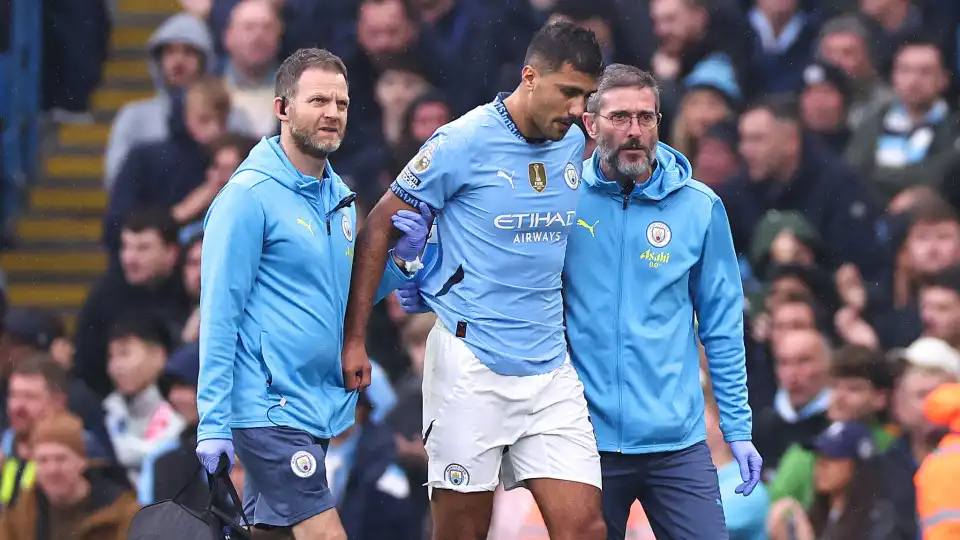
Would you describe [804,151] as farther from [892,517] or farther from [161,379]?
[161,379]

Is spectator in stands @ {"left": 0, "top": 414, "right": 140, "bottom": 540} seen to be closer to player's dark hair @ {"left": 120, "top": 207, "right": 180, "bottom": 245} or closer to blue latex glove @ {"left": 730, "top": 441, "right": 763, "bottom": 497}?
player's dark hair @ {"left": 120, "top": 207, "right": 180, "bottom": 245}

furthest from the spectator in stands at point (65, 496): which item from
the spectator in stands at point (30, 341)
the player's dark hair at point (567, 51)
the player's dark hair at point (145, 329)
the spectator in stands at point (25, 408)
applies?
the player's dark hair at point (567, 51)

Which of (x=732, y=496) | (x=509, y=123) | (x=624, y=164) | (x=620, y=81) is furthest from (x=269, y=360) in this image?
(x=732, y=496)

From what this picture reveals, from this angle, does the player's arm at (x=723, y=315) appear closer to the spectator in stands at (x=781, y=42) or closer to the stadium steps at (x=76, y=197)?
the spectator in stands at (x=781, y=42)

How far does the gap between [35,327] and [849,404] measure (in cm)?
446

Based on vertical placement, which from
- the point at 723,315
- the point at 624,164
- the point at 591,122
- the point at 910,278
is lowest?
the point at 910,278

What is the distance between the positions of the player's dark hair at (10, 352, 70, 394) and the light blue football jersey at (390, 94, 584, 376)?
13.9 feet

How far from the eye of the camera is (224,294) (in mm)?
5660

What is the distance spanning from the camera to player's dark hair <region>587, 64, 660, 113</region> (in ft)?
19.8

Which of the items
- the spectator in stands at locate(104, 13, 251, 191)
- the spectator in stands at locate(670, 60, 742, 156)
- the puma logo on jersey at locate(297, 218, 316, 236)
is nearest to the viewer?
the puma logo on jersey at locate(297, 218, 316, 236)

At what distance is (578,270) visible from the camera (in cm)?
609

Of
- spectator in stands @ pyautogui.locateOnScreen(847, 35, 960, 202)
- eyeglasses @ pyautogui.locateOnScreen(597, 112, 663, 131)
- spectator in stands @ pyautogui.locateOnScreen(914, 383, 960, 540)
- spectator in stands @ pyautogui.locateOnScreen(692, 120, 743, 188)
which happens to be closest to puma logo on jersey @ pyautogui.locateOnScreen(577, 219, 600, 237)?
eyeglasses @ pyautogui.locateOnScreen(597, 112, 663, 131)

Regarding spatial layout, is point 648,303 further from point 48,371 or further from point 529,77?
point 48,371

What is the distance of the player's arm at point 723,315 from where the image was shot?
619cm
